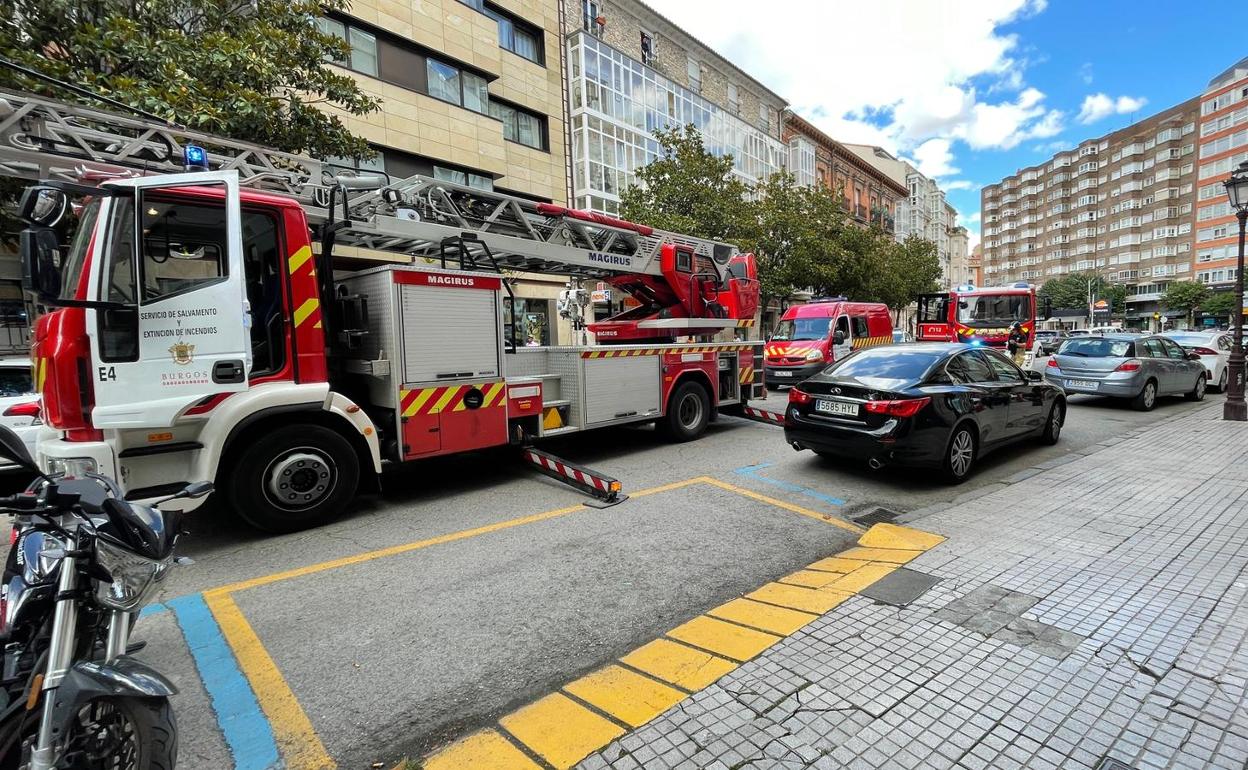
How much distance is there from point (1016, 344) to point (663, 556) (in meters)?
18.6

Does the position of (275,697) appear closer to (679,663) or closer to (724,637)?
(679,663)

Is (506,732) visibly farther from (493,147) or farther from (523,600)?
(493,147)

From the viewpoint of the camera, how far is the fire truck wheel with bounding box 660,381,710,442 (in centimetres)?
881

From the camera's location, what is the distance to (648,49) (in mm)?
29688

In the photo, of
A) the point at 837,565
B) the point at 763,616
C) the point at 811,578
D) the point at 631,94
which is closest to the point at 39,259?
the point at 763,616

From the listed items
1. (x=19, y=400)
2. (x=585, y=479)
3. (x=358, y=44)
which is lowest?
(x=585, y=479)

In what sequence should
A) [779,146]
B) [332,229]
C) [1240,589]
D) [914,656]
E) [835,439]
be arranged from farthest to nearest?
[779,146]
[835,439]
[332,229]
[1240,589]
[914,656]

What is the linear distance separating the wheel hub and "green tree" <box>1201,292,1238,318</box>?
84767 mm

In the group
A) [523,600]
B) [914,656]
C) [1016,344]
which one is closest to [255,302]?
[523,600]

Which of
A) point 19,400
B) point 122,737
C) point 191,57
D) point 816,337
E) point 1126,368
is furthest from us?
point 816,337

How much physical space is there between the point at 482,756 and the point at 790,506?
4.05m

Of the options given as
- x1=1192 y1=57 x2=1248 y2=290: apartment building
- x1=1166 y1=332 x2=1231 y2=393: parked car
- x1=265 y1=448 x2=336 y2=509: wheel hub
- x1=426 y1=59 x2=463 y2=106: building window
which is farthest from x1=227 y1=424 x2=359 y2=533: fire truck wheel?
x1=1192 y1=57 x2=1248 y2=290: apartment building

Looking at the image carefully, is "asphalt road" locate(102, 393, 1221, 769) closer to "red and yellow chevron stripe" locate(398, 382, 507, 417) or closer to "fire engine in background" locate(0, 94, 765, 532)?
"fire engine in background" locate(0, 94, 765, 532)

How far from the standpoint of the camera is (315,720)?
264cm
